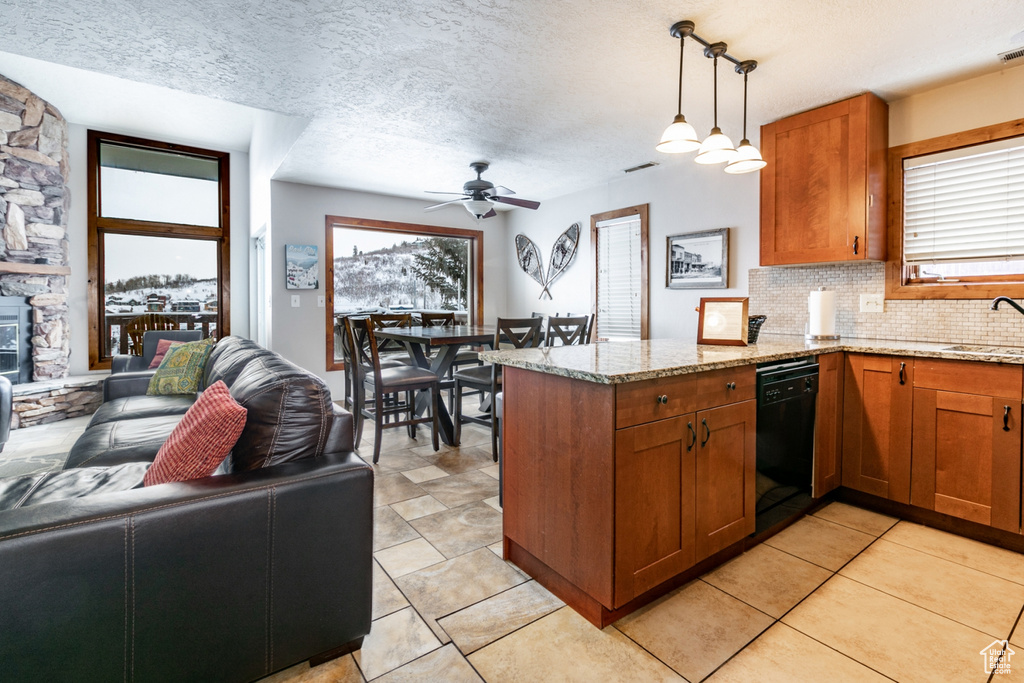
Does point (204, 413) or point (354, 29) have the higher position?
point (354, 29)

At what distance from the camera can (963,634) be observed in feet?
5.22

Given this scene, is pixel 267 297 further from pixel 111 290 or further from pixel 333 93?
pixel 333 93

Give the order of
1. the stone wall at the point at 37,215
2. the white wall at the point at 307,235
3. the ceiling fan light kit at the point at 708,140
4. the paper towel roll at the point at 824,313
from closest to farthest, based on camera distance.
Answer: the ceiling fan light kit at the point at 708,140 → the paper towel roll at the point at 824,313 → the stone wall at the point at 37,215 → the white wall at the point at 307,235

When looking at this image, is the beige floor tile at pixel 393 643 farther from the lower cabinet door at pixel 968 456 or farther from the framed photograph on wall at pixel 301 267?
the framed photograph on wall at pixel 301 267

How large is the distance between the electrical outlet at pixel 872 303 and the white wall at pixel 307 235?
4574 millimetres

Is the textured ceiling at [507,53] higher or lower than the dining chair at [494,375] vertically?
higher

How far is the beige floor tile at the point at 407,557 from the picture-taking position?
6.54 feet

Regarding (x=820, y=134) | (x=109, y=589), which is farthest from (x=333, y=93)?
(x=820, y=134)

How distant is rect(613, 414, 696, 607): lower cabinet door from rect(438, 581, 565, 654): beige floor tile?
321 millimetres

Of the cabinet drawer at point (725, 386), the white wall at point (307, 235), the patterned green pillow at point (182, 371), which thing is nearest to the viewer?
the cabinet drawer at point (725, 386)

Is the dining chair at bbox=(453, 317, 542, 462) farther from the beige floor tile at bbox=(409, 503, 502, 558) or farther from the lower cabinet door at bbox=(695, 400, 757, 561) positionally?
the lower cabinet door at bbox=(695, 400, 757, 561)

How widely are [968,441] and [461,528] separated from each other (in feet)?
7.71

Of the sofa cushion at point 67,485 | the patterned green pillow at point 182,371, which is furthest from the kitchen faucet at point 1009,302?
the patterned green pillow at point 182,371

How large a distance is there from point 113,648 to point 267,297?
4.62m
